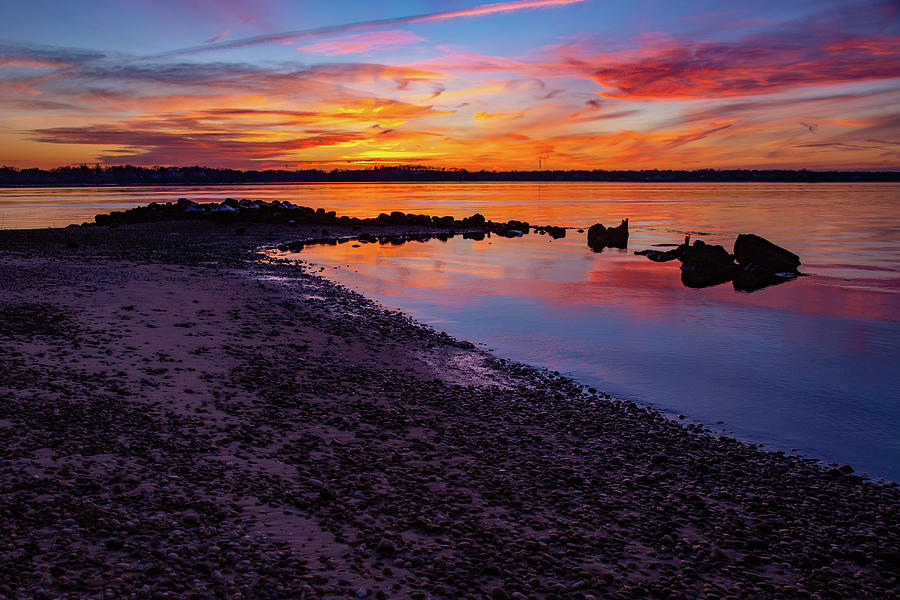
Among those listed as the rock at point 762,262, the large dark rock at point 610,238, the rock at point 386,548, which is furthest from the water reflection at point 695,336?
the large dark rock at point 610,238

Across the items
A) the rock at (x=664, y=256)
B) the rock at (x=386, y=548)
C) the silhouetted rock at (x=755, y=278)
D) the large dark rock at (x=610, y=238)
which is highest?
the large dark rock at (x=610, y=238)

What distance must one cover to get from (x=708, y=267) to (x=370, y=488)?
28.8 metres

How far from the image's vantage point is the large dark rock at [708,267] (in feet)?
99.7

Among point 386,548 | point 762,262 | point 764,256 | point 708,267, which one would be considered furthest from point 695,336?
point 764,256

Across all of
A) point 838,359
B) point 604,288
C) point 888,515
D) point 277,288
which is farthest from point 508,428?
point 604,288

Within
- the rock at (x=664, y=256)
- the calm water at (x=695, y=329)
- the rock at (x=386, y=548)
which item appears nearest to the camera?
the rock at (x=386, y=548)

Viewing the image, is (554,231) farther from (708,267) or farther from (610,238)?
(708,267)

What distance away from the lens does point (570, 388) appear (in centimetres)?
1254

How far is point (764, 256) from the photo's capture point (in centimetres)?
3334

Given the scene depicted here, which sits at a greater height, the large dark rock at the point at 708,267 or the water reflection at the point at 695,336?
the large dark rock at the point at 708,267

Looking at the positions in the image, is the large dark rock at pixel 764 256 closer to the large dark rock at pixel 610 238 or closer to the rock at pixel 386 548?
the large dark rock at pixel 610 238

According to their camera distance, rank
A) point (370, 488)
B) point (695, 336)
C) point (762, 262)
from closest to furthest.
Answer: point (370, 488), point (695, 336), point (762, 262)

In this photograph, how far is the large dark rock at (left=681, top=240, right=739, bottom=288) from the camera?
99.7 feet

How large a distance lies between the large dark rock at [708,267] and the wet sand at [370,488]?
20.5 metres
